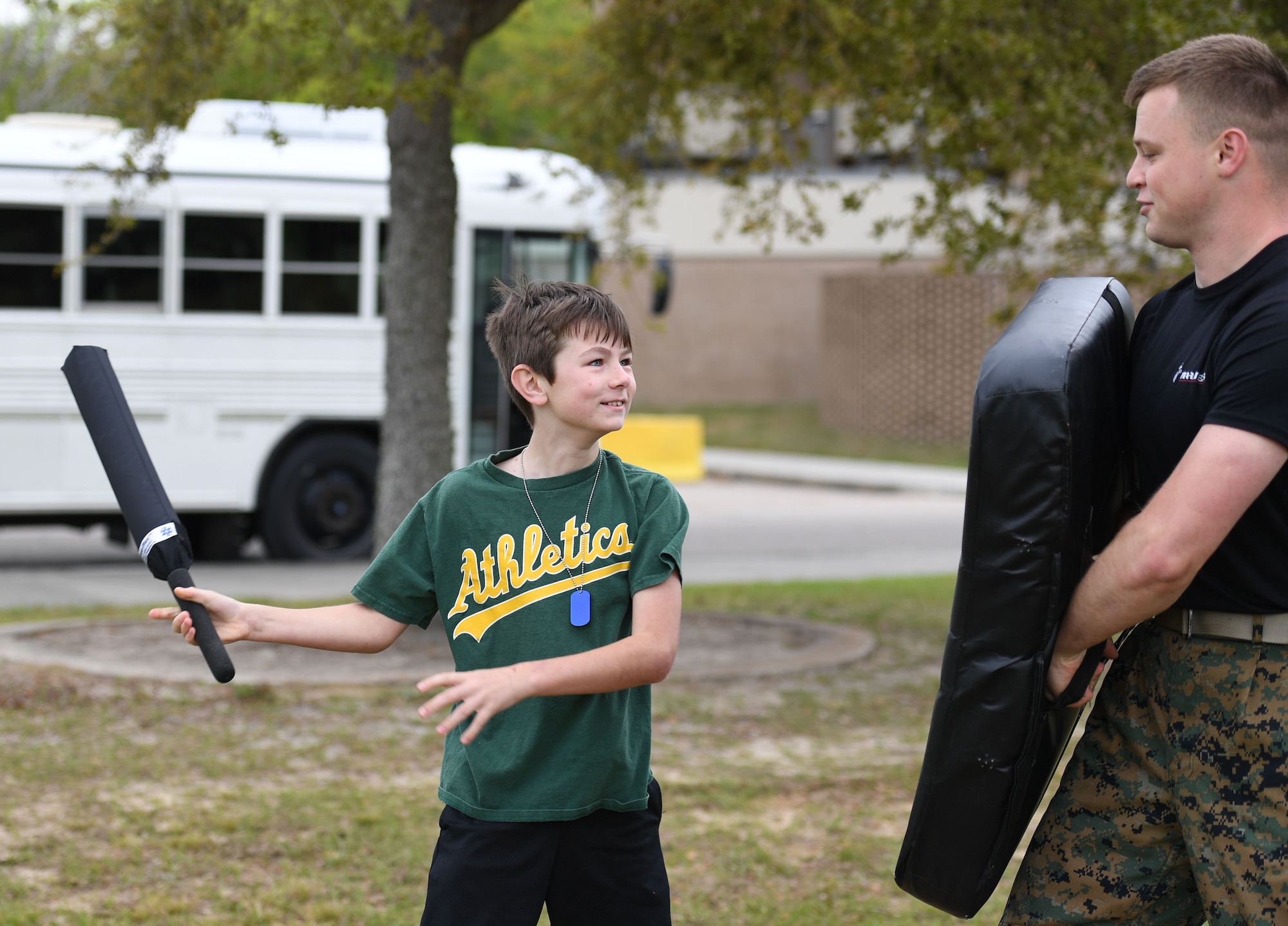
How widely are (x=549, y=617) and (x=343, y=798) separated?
2.88m

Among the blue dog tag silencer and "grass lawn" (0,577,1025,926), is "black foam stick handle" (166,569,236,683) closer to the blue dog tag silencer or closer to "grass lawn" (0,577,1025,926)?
the blue dog tag silencer

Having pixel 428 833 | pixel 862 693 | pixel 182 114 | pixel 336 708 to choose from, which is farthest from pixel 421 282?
pixel 428 833

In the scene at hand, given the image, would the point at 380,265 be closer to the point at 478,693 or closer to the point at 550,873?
the point at 550,873

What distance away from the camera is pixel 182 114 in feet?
22.7

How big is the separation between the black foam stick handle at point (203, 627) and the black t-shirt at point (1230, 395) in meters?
1.58

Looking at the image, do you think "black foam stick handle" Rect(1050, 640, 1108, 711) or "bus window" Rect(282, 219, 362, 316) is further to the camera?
"bus window" Rect(282, 219, 362, 316)

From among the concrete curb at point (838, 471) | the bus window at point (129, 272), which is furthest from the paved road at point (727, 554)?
the bus window at point (129, 272)

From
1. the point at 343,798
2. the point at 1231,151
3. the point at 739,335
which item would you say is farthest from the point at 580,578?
the point at 739,335

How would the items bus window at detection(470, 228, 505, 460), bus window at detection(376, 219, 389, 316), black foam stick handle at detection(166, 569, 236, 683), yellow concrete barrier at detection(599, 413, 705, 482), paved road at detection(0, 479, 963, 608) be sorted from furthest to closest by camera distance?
yellow concrete barrier at detection(599, 413, 705, 482) → bus window at detection(470, 228, 505, 460) → bus window at detection(376, 219, 389, 316) → paved road at detection(0, 479, 963, 608) → black foam stick handle at detection(166, 569, 236, 683)

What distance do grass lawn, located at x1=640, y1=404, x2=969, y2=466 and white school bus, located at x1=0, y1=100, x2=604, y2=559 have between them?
11.4m

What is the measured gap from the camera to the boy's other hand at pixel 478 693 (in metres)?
2.14

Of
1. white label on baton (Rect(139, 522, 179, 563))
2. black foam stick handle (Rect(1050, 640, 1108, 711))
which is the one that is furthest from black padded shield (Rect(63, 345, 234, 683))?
black foam stick handle (Rect(1050, 640, 1108, 711))

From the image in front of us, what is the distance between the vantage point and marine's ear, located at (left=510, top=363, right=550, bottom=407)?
8.21ft

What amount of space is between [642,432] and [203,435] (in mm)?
9927
